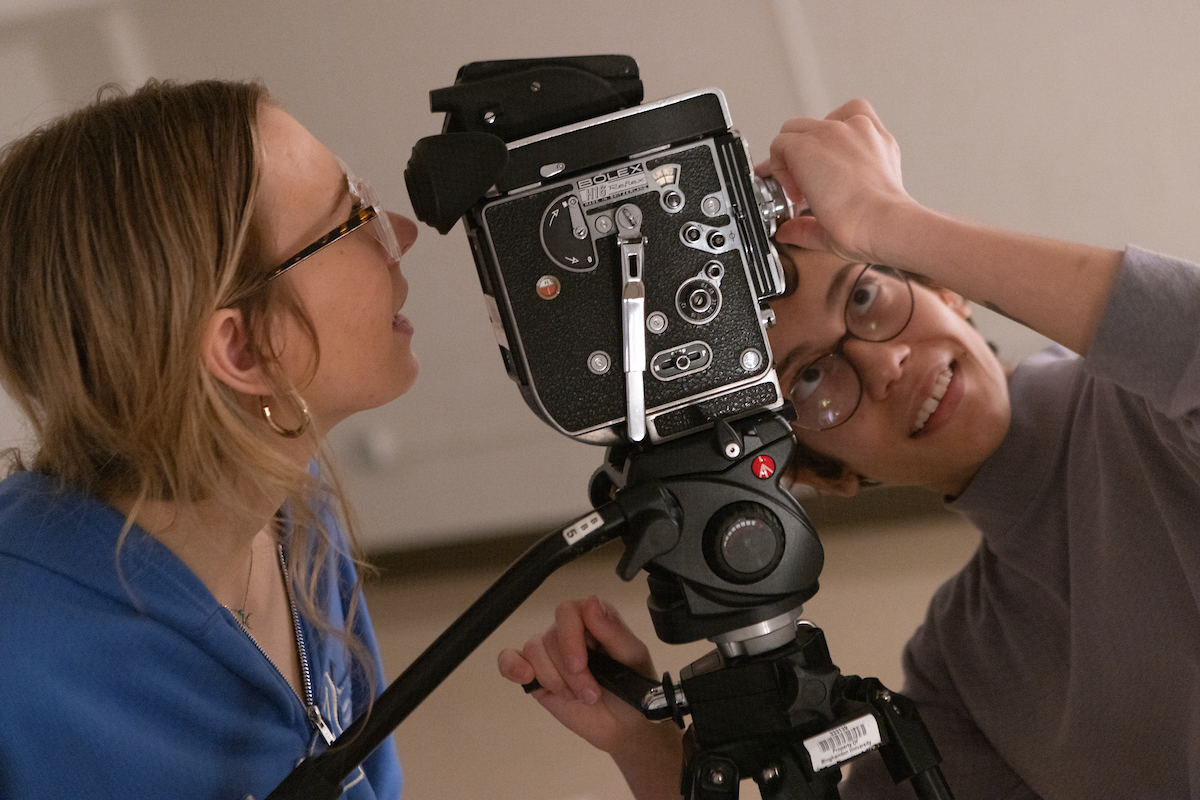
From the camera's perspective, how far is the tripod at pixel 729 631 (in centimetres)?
66

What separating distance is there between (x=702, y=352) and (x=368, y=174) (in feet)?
5.90

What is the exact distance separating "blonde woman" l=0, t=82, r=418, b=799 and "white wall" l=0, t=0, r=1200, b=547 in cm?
126

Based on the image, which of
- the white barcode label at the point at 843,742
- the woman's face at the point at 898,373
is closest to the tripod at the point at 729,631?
the white barcode label at the point at 843,742

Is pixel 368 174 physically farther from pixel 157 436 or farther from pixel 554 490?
pixel 157 436

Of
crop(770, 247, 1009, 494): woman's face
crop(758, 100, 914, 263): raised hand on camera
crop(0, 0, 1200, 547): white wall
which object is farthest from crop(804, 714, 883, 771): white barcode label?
crop(0, 0, 1200, 547): white wall

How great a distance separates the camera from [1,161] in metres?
0.92

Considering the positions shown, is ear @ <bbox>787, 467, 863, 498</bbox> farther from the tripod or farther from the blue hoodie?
the blue hoodie

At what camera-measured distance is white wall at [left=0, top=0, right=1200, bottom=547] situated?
1.98 m

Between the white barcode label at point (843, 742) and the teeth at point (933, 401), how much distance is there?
0.49 m

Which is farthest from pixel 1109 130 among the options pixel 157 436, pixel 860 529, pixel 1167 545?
pixel 157 436

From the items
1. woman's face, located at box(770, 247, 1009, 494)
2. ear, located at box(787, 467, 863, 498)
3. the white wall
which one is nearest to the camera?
woman's face, located at box(770, 247, 1009, 494)

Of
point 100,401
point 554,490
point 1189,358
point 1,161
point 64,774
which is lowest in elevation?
point 554,490

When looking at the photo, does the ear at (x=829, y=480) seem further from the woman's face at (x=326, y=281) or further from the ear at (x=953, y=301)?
the woman's face at (x=326, y=281)

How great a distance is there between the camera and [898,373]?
1.08 metres
